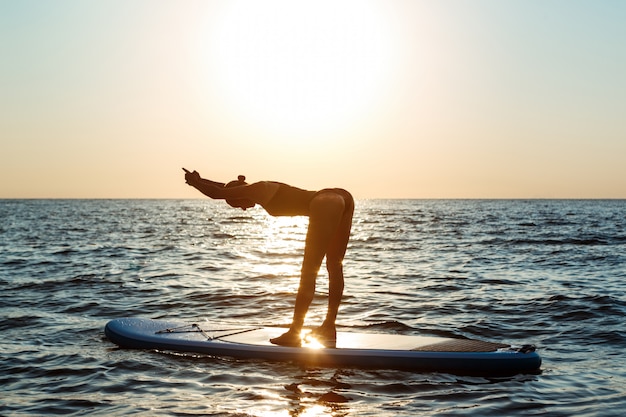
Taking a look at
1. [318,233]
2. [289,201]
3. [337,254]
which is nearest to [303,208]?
[289,201]

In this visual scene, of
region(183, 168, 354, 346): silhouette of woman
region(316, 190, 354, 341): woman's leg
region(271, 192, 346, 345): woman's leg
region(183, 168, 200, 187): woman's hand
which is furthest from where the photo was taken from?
region(316, 190, 354, 341): woman's leg

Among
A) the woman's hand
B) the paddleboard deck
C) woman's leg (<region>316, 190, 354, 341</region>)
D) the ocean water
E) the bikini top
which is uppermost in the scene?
the woman's hand

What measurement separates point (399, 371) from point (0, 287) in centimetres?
1107

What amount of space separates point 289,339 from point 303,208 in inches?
62.0

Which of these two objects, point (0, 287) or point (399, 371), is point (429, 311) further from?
point (0, 287)

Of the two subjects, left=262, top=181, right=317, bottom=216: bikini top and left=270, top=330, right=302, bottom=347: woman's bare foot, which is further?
left=270, top=330, right=302, bottom=347: woman's bare foot

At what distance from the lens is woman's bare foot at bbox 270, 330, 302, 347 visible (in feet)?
27.0

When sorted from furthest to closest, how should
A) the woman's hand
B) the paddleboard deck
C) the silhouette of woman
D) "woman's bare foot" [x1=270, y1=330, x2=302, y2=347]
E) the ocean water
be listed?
1. "woman's bare foot" [x1=270, y1=330, x2=302, y2=347]
2. the silhouette of woman
3. the woman's hand
4. the paddleboard deck
5. the ocean water

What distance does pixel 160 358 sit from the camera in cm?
842

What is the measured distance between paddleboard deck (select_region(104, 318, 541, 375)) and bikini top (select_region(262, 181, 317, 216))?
157 centimetres

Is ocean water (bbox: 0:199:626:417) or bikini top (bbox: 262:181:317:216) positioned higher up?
bikini top (bbox: 262:181:317:216)

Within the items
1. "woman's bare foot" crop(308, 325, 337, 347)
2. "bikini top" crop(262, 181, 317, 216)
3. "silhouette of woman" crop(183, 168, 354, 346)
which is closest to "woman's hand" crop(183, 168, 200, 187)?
"silhouette of woman" crop(183, 168, 354, 346)

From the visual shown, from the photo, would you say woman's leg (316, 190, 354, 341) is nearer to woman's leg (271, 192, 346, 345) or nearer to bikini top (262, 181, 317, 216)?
woman's leg (271, 192, 346, 345)

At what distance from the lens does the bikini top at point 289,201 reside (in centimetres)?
812
